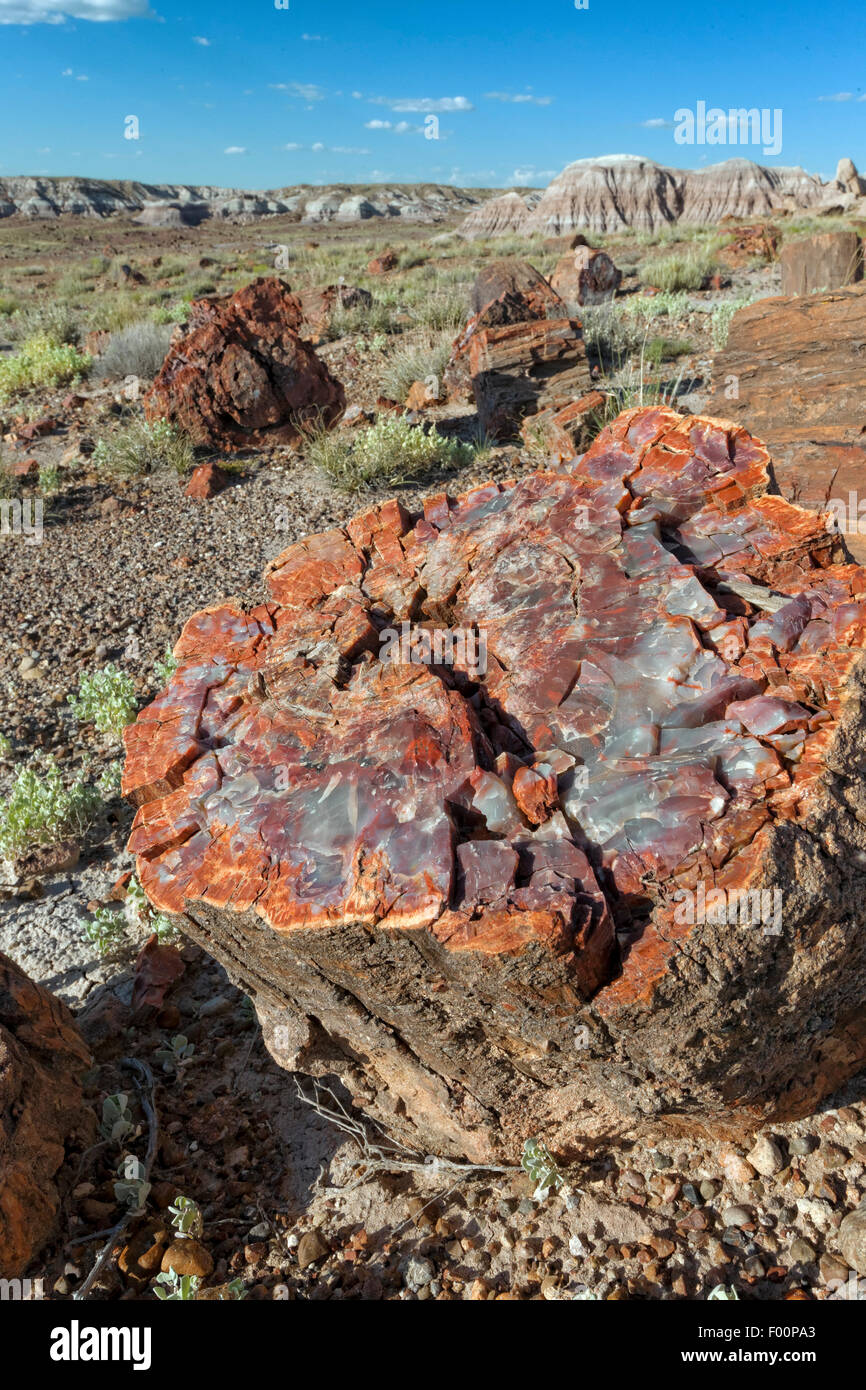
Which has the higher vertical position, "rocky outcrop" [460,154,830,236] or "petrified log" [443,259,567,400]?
"rocky outcrop" [460,154,830,236]

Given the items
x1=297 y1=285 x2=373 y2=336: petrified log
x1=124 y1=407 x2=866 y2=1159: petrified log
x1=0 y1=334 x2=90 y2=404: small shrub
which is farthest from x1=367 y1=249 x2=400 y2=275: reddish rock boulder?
x1=124 y1=407 x2=866 y2=1159: petrified log

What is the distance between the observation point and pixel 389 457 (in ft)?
24.6

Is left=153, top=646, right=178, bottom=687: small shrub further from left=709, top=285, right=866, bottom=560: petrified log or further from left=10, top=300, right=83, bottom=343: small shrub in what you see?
left=10, top=300, right=83, bottom=343: small shrub

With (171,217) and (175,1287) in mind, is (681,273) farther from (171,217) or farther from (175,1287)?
(171,217)

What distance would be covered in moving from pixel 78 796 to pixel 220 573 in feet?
8.94

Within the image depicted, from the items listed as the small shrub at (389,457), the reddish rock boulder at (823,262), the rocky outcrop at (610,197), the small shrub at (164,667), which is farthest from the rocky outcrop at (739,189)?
the small shrub at (164,667)

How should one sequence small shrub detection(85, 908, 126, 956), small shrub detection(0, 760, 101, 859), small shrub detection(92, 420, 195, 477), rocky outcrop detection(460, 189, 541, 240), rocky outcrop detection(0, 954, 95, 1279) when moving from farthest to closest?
rocky outcrop detection(460, 189, 541, 240)
small shrub detection(92, 420, 195, 477)
small shrub detection(0, 760, 101, 859)
small shrub detection(85, 908, 126, 956)
rocky outcrop detection(0, 954, 95, 1279)

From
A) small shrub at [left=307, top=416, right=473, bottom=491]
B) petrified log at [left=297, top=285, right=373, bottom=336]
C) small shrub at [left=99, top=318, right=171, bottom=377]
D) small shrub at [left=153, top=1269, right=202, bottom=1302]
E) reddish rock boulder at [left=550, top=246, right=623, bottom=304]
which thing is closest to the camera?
small shrub at [left=153, top=1269, right=202, bottom=1302]

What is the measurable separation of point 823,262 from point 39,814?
1047cm

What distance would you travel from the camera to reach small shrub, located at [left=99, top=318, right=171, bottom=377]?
11.3m

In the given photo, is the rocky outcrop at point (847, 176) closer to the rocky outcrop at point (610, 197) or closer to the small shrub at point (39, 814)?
the rocky outcrop at point (610, 197)

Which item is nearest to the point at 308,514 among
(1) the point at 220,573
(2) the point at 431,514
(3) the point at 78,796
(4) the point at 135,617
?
(1) the point at 220,573

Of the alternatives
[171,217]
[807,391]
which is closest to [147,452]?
[807,391]

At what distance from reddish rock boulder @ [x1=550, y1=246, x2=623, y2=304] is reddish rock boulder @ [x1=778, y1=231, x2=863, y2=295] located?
3.38m
